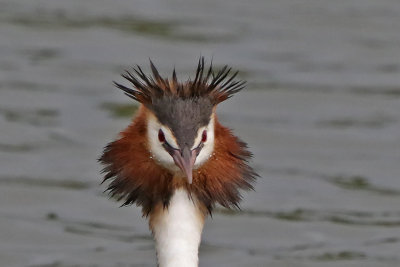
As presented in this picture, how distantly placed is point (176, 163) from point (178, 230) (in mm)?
425

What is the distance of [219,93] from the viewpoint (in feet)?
27.3

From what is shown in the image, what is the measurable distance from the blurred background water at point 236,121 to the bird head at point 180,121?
3.96 meters

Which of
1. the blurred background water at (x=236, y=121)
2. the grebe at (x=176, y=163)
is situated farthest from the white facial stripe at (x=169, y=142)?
the blurred background water at (x=236, y=121)

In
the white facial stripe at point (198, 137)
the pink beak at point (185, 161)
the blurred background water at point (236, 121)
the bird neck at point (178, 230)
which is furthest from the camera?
the blurred background water at point (236, 121)

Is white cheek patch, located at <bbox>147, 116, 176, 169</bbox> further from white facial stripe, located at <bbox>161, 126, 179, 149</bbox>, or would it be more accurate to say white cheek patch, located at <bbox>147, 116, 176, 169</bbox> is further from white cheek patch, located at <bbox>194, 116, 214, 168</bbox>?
white cheek patch, located at <bbox>194, 116, 214, 168</bbox>

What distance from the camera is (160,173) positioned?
8148 mm

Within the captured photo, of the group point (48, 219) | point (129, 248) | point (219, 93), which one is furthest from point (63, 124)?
point (219, 93)

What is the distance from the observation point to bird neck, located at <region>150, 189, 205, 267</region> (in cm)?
807

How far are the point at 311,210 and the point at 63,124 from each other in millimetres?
3027

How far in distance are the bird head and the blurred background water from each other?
3958mm

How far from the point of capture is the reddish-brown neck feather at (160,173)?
815cm

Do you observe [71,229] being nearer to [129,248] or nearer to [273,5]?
[129,248]

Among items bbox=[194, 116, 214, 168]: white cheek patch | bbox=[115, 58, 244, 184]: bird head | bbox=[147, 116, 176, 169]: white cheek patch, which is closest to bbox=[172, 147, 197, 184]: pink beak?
bbox=[115, 58, 244, 184]: bird head

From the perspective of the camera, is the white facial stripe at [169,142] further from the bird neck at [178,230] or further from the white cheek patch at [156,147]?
the bird neck at [178,230]
